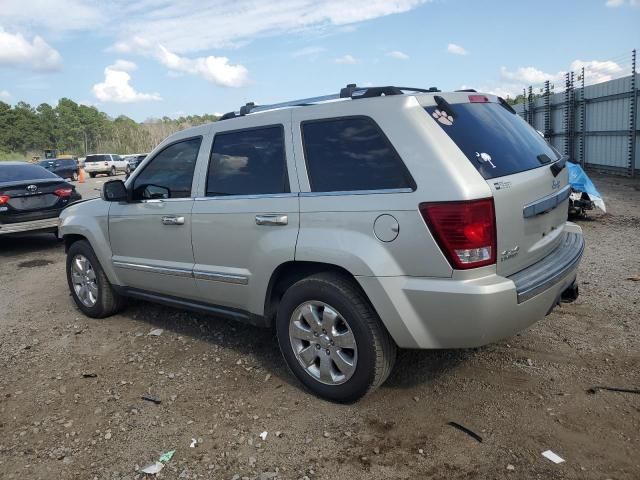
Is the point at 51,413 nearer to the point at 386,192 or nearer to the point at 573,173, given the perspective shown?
the point at 386,192

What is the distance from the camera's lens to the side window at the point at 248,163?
3.55 meters

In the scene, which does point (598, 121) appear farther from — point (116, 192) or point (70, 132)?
point (70, 132)

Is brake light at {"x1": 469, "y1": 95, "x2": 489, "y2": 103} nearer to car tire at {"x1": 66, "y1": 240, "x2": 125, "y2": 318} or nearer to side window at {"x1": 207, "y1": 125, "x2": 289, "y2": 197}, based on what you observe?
side window at {"x1": 207, "y1": 125, "x2": 289, "y2": 197}

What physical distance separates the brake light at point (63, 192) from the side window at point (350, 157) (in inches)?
282

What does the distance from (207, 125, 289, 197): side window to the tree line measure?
229 feet

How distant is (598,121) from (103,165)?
113 ft

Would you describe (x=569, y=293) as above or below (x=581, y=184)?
below

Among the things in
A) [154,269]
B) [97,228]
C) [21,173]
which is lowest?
[154,269]

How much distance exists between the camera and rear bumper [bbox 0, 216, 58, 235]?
8.42 meters

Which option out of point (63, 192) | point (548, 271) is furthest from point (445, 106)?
point (63, 192)

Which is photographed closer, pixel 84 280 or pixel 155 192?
pixel 155 192

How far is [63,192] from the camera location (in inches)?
361

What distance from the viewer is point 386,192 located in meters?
2.94

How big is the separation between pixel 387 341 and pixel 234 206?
1429mm
